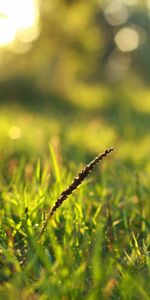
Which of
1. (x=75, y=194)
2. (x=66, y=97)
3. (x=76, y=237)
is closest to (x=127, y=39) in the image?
(x=66, y=97)

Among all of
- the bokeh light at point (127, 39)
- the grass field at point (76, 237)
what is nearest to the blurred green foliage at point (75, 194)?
the grass field at point (76, 237)

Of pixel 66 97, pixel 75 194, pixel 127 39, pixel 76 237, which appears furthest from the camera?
pixel 127 39

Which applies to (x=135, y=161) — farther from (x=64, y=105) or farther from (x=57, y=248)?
(x=64, y=105)

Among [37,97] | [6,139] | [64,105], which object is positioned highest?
[37,97]

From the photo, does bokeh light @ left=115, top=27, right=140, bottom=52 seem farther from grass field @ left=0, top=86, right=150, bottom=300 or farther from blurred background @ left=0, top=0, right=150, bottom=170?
grass field @ left=0, top=86, right=150, bottom=300

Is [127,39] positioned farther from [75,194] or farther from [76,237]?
[76,237]

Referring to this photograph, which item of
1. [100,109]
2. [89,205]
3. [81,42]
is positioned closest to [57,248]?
[89,205]

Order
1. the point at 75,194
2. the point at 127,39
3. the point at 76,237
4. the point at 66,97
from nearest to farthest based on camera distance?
1. the point at 76,237
2. the point at 75,194
3. the point at 66,97
4. the point at 127,39

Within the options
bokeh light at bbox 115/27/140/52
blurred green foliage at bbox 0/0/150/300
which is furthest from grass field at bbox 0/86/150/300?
bokeh light at bbox 115/27/140/52

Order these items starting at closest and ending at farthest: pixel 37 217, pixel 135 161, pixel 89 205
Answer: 1. pixel 37 217
2. pixel 89 205
3. pixel 135 161
